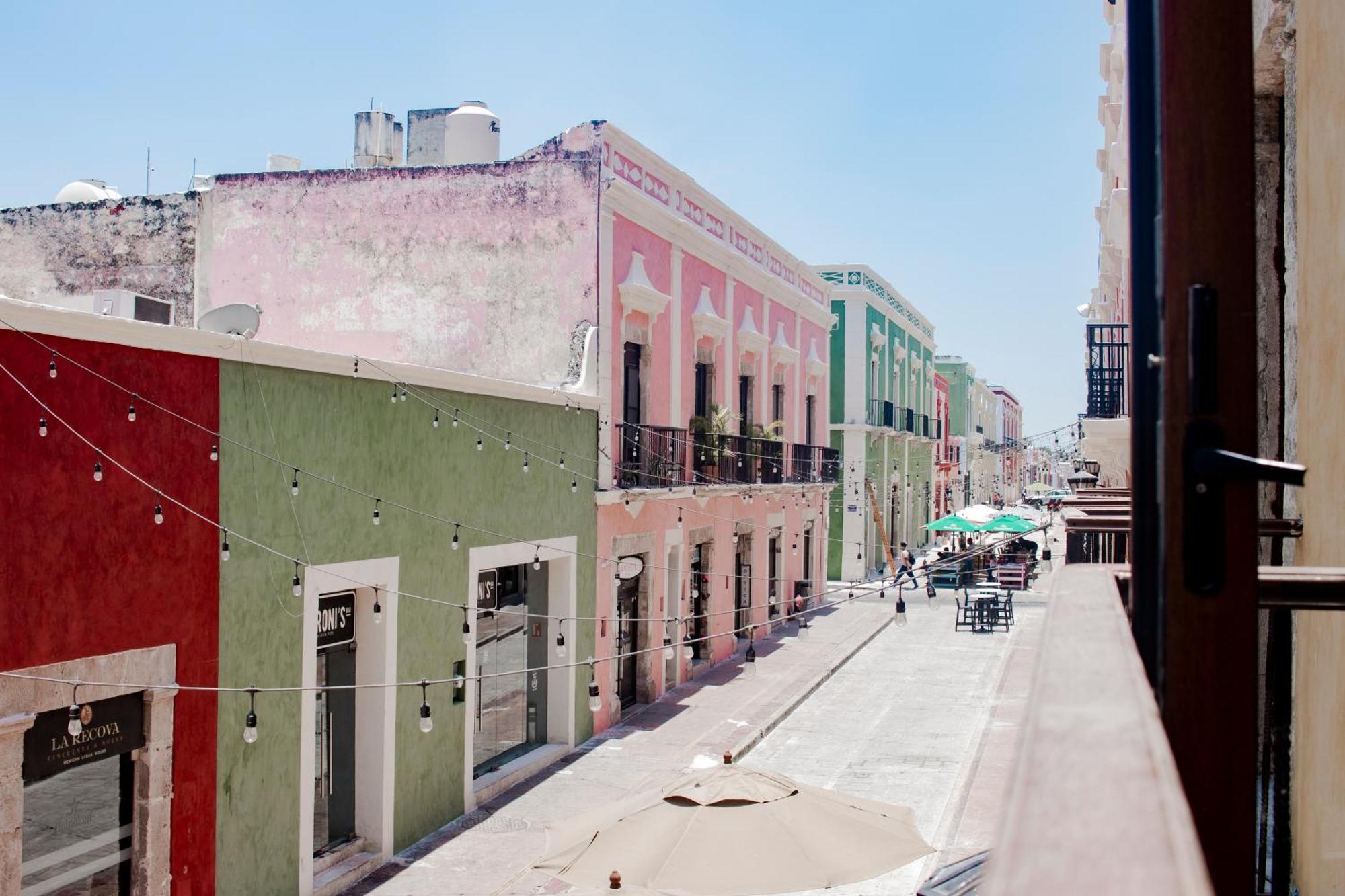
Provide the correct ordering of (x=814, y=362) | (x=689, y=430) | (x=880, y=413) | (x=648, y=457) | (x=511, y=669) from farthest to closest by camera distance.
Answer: (x=880, y=413) < (x=814, y=362) < (x=689, y=430) < (x=648, y=457) < (x=511, y=669)

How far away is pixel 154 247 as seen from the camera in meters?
15.6

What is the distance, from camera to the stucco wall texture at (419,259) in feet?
49.2

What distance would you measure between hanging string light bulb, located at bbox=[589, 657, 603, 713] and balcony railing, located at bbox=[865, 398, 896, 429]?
66.9 ft

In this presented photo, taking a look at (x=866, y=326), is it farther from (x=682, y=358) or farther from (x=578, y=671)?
(x=578, y=671)

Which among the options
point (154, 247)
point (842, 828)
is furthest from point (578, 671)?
point (154, 247)

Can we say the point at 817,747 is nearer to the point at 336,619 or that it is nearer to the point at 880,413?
the point at 336,619

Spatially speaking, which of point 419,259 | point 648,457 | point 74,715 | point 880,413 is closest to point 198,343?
point 74,715

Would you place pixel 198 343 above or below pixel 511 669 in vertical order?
above

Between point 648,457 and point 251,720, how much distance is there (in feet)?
30.0

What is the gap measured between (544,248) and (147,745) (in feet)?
29.4

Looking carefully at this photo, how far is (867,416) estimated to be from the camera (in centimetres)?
3347

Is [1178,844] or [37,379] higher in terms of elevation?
[37,379]

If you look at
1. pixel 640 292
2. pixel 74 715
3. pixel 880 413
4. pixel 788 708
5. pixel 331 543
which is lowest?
pixel 788 708

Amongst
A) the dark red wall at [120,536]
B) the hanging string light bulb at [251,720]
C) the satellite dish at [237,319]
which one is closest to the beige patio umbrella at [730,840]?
the hanging string light bulb at [251,720]
